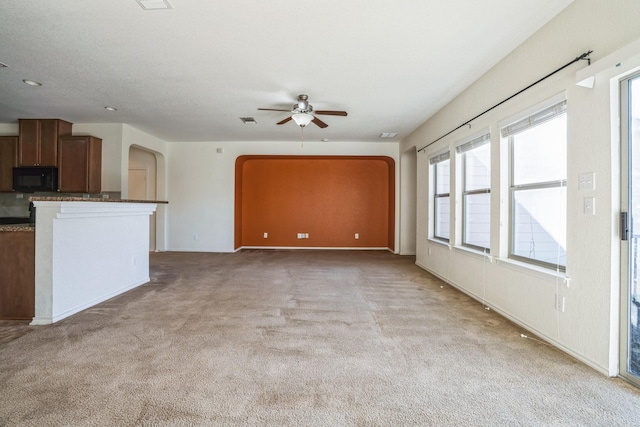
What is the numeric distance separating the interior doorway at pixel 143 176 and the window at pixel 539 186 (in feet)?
23.7

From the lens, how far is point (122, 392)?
1.64m

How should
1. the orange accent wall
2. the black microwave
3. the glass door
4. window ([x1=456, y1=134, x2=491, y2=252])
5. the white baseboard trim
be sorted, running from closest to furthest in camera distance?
the glass door, the white baseboard trim, window ([x1=456, y1=134, x2=491, y2=252]), the black microwave, the orange accent wall

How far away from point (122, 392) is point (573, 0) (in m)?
3.95

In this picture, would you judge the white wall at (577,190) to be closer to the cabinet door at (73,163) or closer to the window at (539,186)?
the window at (539,186)

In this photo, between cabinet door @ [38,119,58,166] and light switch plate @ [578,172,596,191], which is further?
cabinet door @ [38,119,58,166]

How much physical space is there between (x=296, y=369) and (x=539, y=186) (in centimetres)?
256

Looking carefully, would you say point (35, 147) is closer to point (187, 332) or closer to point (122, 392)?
point (187, 332)

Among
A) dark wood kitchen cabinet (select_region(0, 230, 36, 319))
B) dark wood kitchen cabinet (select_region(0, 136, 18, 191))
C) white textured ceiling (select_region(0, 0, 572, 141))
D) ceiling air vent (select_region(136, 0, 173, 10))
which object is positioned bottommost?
dark wood kitchen cabinet (select_region(0, 230, 36, 319))

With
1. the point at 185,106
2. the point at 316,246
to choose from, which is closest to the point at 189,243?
the point at 316,246

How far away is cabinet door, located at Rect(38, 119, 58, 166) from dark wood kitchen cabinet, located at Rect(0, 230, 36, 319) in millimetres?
3003

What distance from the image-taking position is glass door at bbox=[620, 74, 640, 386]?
174cm

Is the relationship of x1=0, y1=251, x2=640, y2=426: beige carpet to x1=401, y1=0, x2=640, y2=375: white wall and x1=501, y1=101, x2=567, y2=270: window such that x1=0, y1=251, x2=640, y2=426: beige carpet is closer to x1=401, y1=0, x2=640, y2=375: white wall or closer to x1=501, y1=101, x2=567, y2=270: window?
x1=401, y1=0, x2=640, y2=375: white wall

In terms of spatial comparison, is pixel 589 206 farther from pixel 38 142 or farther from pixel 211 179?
pixel 38 142

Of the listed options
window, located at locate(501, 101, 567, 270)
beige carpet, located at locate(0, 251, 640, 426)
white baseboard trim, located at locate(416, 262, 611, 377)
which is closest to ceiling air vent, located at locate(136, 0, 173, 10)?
beige carpet, located at locate(0, 251, 640, 426)
